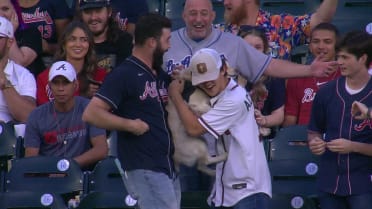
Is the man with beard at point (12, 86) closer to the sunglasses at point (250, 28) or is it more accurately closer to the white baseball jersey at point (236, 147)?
the sunglasses at point (250, 28)

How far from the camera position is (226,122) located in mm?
6402

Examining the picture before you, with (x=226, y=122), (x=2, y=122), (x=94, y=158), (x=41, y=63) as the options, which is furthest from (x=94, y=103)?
(x=41, y=63)

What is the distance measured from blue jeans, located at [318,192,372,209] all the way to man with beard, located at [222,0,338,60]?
1921mm

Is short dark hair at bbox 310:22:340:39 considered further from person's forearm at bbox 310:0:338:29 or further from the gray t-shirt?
the gray t-shirt

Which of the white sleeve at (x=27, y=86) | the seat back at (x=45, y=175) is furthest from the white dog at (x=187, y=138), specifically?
the white sleeve at (x=27, y=86)

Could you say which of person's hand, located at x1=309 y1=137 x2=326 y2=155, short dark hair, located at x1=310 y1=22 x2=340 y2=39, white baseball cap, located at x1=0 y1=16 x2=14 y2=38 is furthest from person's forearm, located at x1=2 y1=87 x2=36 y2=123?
person's hand, located at x1=309 y1=137 x2=326 y2=155

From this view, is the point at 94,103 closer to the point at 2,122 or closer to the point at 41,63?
the point at 2,122

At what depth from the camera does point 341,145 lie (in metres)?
6.56

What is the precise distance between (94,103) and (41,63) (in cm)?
291

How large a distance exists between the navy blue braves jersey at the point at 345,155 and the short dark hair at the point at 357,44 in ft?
0.69

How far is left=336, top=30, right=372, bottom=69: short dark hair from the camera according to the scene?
6.72 m

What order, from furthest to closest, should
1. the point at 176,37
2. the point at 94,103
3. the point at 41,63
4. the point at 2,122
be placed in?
1. the point at 41,63
2. the point at 2,122
3. the point at 176,37
4. the point at 94,103

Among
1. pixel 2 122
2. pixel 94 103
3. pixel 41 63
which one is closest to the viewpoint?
pixel 94 103

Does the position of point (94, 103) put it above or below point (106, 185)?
above
